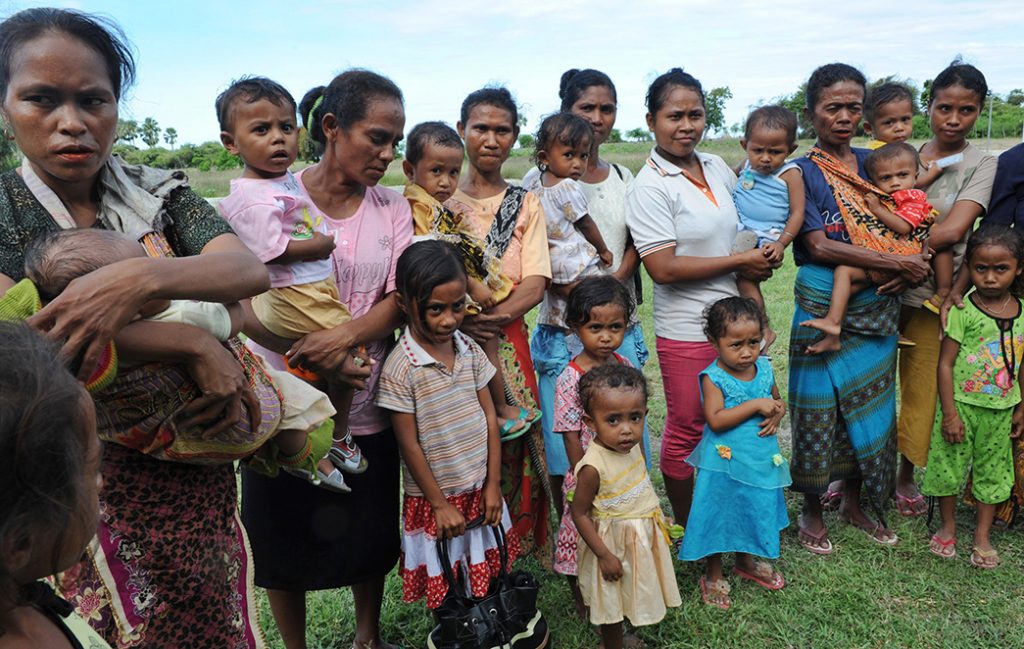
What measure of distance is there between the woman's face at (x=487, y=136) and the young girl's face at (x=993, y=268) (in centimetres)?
218

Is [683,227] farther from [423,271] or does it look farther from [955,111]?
[955,111]

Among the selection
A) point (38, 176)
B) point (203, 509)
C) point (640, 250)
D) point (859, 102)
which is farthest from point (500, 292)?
point (859, 102)

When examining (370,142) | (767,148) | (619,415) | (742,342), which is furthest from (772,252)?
(370,142)

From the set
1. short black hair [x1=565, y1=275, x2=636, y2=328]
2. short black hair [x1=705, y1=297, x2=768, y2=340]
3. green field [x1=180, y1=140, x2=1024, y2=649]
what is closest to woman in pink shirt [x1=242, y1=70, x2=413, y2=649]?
green field [x1=180, y1=140, x2=1024, y2=649]

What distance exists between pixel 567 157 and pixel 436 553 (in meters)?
1.74

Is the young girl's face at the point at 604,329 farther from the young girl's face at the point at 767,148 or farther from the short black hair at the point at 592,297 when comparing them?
the young girl's face at the point at 767,148

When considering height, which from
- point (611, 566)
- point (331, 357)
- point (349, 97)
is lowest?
point (611, 566)

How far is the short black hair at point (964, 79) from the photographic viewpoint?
147 inches

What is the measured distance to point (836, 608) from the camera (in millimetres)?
3207

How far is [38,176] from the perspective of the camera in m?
1.68

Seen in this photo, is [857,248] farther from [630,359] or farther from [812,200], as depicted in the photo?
[630,359]

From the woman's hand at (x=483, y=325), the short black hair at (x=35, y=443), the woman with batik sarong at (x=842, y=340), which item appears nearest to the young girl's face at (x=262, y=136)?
the woman's hand at (x=483, y=325)

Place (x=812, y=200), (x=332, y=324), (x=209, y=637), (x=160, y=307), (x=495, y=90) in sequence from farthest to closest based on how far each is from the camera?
1. (x=812, y=200)
2. (x=495, y=90)
3. (x=332, y=324)
4. (x=209, y=637)
5. (x=160, y=307)

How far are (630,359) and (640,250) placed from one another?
0.49 m
